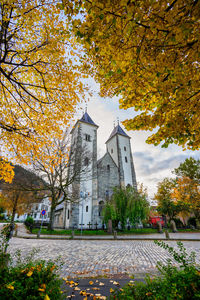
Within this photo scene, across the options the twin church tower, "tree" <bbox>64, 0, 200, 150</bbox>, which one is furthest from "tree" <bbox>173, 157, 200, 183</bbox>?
"tree" <bbox>64, 0, 200, 150</bbox>

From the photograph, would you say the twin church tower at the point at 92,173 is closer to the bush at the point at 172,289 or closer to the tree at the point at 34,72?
the tree at the point at 34,72

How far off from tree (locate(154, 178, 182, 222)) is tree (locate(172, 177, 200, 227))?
1.25m

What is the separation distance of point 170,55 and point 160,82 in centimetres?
59

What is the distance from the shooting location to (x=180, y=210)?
84.9 ft

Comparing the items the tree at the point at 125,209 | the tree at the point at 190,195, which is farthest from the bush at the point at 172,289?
the tree at the point at 190,195

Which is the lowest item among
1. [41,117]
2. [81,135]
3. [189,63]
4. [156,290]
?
[156,290]

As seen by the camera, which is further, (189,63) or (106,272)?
(106,272)

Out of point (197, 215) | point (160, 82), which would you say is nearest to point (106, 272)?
point (160, 82)

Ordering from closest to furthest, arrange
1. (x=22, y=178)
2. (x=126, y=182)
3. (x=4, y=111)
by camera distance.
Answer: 1. (x=4, y=111)
2. (x=22, y=178)
3. (x=126, y=182)

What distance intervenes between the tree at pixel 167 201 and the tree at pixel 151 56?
2492 centimetres

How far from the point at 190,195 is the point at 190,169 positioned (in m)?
6.60

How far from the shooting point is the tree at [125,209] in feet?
58.5

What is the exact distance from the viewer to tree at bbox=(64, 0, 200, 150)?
2611mm

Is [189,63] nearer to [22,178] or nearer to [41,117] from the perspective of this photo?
[41,117]
